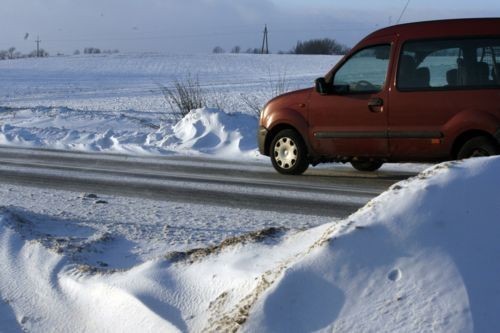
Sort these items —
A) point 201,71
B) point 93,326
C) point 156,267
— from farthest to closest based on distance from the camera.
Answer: point 201,71 → point 156,267 → point 93,326

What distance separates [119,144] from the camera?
670 inches

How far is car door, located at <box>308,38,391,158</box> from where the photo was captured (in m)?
10.6

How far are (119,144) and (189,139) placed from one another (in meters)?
1.45

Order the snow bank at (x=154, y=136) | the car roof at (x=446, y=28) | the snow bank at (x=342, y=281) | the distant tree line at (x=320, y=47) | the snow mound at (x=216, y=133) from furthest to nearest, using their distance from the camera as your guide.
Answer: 1. the distant tree line at (x=320, y=47)
2. the snow bank at (x=154, y=136)
3. the snow mound at (x=216, y=133)
4. the car roof at (x=446, y=28)
5. the snow bank at (x=342, y=281)

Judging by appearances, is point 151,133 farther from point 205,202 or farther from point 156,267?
point 156,267

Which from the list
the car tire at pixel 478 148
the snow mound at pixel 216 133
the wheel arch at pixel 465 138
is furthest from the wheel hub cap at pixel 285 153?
the snow mound at pixel 216 133

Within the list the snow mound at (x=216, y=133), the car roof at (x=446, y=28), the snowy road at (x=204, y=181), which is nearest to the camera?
the snowy road at (x=204, y=181)

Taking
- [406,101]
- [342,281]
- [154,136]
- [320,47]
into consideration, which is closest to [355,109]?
[406,101]

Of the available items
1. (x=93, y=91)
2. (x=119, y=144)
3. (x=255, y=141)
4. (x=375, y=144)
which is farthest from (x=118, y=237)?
(x=93, y=91)

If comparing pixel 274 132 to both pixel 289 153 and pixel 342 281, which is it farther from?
pixel 342 281

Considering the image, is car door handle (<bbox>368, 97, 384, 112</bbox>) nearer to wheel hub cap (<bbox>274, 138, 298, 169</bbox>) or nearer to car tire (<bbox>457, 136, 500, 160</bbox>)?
car tire (<bbox>457, 136, 500, 160</bbox>)

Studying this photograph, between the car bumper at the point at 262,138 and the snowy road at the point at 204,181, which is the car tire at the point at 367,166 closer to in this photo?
the snowy road at the point at 204,181

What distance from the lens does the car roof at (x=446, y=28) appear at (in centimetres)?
995

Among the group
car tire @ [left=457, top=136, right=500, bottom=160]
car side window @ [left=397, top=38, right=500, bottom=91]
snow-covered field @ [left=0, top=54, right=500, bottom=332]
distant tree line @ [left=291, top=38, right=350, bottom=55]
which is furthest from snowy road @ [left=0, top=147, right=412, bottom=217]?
distant tree line @ [left=291, top=38, right=350, bottom=55]
